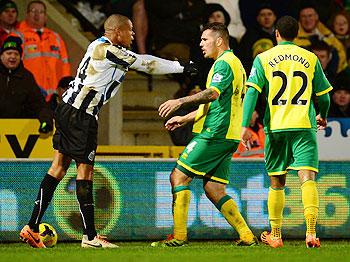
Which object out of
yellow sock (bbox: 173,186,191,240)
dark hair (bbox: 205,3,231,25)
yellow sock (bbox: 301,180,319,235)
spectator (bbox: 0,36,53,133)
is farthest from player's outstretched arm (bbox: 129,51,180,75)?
dark hair (bbox: 205,3,231,25)

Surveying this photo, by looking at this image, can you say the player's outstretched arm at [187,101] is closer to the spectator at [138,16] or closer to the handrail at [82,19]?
the spectator at [138,16]

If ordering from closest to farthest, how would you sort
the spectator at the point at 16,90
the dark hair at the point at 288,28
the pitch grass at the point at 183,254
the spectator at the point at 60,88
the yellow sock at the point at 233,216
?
the pitch grass at the point at 183,254, the dark hair at the point at 288,28, the yellow sock at the point at 233,216, the spectator at the point at 16,90, the spectator at the point at 60,88

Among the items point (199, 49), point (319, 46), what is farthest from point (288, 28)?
point (319, 46)

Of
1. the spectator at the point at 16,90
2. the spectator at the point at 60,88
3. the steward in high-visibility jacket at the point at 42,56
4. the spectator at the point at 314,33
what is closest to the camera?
the spectator at the point at 16,90

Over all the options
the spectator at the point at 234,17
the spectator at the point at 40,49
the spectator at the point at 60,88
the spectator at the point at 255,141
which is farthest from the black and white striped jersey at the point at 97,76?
the spectator at the point at 234,17

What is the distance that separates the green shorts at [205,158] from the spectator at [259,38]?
5.97 metres

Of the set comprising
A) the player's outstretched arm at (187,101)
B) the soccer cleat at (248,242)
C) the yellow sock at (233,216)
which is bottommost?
the soccer cleat at (248,242)

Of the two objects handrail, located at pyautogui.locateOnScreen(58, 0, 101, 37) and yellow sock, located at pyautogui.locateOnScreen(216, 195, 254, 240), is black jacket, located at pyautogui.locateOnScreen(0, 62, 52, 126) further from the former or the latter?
yellow sock, located at pyautogui.locateOnScreen(216, 195, 254, 240)

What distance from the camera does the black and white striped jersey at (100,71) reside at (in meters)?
10.5

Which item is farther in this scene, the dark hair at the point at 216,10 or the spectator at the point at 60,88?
the dark hair at the point at 216,10

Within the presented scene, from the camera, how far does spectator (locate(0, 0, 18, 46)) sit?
1587cm

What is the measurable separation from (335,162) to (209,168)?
2.18 m

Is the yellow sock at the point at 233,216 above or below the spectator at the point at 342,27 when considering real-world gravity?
below

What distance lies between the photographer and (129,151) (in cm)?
1458
